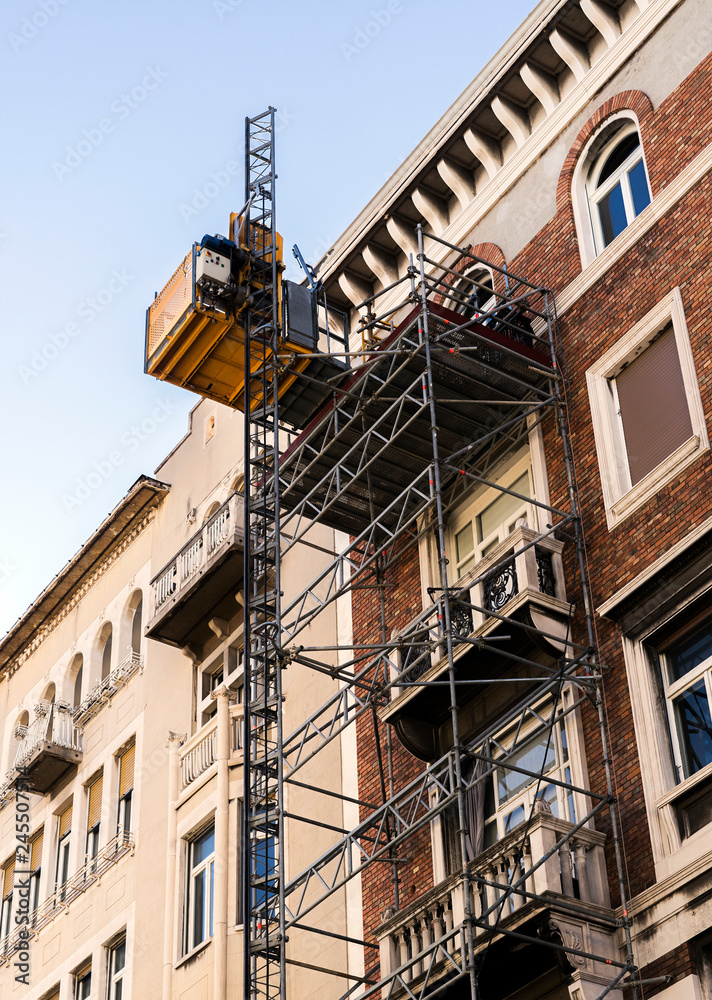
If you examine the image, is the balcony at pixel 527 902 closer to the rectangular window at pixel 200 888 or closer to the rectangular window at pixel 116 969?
the rectangular window at pixel 200 888

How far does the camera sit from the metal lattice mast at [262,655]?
22.3m

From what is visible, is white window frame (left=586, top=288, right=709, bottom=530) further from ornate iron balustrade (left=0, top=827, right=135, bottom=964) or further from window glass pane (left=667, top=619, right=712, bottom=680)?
ornate iron balustrade (left=0, top=827, right=135, bottom=964)

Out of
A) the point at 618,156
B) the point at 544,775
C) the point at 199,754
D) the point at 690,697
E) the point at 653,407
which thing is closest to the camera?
the point at 690,697

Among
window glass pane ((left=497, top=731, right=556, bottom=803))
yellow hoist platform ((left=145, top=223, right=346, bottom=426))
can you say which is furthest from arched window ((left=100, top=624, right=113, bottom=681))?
window glass pane ((left=497, top=731, right=556, bottom=803))

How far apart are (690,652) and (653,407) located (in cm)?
363

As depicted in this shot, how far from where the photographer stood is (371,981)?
20.5 metres

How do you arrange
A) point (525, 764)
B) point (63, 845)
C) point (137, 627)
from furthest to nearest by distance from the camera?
1. point (137, 627)
2. point (63, 845)
3. point (525, 764)

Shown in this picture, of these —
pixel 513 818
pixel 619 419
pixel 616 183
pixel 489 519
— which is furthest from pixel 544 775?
pixel 616 183

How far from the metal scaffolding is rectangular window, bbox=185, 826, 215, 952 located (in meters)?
1.17

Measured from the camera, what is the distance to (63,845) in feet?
109

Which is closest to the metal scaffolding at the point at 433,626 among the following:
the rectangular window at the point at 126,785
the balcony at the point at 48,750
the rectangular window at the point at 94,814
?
the rectangular window at the point at 126,785

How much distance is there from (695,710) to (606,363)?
5412mm

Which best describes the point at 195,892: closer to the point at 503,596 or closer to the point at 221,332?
the point at 221,332

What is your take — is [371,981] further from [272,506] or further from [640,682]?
[272,506]
